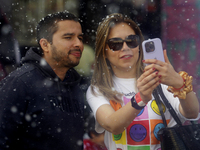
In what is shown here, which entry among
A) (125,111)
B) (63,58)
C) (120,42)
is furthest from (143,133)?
(63,58)

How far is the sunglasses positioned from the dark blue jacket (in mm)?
627

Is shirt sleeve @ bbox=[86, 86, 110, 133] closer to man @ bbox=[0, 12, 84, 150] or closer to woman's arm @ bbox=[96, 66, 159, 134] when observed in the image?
woman's arm @ bbox=[96, 66, 159, 134]

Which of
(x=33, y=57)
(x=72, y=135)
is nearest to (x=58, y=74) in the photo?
(x=33, y=57)

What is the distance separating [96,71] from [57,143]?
77 cm

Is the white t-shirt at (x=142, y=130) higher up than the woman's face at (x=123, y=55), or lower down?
lower down

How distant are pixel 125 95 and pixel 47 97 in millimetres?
723

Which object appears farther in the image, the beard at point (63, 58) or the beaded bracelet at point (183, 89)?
the beard at point (63, 58)

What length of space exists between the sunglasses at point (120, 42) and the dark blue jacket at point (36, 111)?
0.63 m

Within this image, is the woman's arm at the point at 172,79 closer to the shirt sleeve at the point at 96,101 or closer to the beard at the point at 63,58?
the shirt sleeve at the point at 96,101

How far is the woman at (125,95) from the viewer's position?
1.56 metres

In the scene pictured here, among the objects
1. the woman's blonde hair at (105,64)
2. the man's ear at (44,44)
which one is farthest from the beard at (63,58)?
the woman's blonde hair at (105,64)

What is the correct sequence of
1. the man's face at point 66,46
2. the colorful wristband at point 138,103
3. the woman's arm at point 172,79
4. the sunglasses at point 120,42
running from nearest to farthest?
the woman's arm at point 172,79 → the colorful wristband at point 138,103 → the sunglasses at point 120,42 → the man's face at point 66,46

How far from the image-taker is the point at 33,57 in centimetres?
204

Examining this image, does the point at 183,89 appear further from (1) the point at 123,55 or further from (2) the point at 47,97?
(2) the point at 47,97
